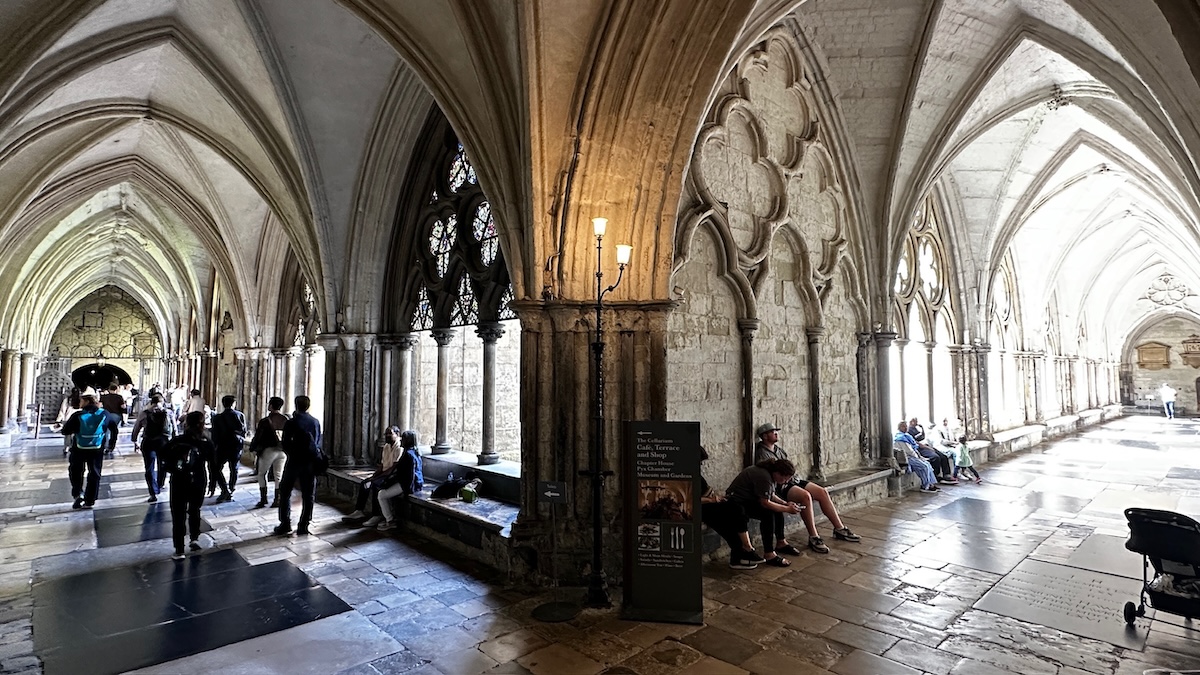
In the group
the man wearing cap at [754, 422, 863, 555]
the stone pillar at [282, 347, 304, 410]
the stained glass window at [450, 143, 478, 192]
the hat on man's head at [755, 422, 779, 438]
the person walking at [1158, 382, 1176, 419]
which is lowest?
the person walking at [1158, 382, 1176, 419]

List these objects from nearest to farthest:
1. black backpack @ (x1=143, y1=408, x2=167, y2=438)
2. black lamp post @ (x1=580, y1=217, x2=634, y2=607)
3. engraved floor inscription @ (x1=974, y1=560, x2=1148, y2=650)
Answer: engraved floor inscription @ (x1=974, y1=560, x2=1148, y2=650)
black lamp post @ (x1=580, y1=217, x2=634, y2=607)
black backpack @ (x1=143, y1=408, x2=167, y2=438)

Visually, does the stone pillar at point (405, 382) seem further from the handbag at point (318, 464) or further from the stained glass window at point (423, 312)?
the handbag at point (318, 464)

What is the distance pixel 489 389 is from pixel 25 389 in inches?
866

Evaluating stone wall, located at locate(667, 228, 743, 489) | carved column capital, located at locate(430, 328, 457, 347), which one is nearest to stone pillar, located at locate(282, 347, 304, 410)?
carved column capital, located at locate(430, 328, 457, 347)

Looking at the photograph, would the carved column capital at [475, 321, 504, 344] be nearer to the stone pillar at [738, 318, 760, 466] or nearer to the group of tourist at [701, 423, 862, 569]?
the stone pillar at [738, 318, 760, 466]

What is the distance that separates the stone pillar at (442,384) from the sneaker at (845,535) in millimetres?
Result: 4866

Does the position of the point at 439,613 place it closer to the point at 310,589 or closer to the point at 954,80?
the point at 310,589

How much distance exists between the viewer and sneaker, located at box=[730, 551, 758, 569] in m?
5.07

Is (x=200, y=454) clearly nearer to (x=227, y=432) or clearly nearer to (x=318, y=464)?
(x=318, y=464)

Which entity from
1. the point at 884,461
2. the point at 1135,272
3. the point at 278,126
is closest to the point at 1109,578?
the point at 884,461

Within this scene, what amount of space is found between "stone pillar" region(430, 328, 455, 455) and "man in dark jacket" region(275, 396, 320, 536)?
1.78 m

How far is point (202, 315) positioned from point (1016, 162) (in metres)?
21.7

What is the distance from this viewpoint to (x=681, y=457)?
13.3 ft

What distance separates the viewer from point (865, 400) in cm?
842
